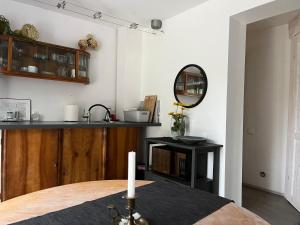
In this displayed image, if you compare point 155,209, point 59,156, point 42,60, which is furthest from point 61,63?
point 155,209

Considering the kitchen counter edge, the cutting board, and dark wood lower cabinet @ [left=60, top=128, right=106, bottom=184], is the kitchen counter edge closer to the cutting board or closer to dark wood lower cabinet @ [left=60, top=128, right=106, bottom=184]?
dark wood lower cabinet @ [left=60, top=128, right=106, bottom=184]

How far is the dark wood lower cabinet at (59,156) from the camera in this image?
2.35 m

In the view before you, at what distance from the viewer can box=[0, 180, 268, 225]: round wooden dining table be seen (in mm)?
1013

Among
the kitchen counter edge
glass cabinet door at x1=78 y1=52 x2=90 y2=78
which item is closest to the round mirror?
the kitchen counter edge

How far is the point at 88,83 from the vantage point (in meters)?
3.31

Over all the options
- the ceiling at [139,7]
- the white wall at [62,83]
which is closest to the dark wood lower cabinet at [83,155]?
the white wall at [62,83]

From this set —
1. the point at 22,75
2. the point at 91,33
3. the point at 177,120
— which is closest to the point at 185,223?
the point at 177,120

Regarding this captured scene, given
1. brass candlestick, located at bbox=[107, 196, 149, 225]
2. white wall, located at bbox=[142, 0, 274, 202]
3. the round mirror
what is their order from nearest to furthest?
brass candlestick, located at bbox=[107, 196, 149, 225], white wall, located at bbox=[142, 0, 274, 202], the round mirror

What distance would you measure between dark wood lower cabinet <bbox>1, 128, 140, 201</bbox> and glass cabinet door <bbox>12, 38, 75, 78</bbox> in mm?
767

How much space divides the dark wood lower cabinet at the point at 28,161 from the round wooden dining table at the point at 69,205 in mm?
1245

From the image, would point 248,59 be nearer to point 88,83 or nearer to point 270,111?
point 270,111

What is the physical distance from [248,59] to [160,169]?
8.06 feet

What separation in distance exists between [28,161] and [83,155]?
584mm

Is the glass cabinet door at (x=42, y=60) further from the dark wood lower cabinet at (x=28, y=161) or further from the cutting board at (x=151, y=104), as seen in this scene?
the cutting board at (x=151, y=104)
